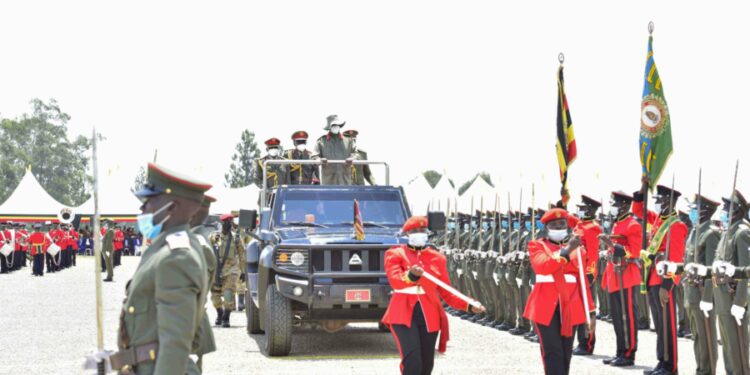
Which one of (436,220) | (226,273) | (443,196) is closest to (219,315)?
(226,273)

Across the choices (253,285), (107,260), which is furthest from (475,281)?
(107,260)

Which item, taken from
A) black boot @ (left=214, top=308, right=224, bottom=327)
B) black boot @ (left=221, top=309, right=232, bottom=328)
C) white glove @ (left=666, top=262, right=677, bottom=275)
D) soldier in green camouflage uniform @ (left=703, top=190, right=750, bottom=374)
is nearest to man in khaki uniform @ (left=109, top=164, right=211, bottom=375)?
soldier in green camouflage uniform @ (left=703, top=190, right=750, bottom=374)

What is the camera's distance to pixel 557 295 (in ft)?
31.3

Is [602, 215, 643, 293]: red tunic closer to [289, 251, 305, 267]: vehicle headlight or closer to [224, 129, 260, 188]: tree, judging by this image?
[289, 251, 305, 267]: vehicle headlight

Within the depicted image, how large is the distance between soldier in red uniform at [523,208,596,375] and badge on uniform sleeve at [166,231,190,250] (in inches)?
191

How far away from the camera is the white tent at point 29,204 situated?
62094 millimetres

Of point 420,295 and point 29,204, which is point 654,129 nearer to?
point 420,295

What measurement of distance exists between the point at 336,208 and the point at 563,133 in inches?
145

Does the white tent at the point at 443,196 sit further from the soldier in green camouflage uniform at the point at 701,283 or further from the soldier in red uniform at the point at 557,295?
the soldier in red uniform at the point at 557,295

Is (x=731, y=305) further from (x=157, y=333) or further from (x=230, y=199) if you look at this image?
(x=230, y=199)

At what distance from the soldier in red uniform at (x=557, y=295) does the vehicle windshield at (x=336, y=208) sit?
5920 mm

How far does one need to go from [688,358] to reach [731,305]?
340 centimetres

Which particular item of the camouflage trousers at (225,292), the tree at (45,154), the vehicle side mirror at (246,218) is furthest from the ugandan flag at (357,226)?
the tree at (45,154)

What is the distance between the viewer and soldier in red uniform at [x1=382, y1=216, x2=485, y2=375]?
9.09m
